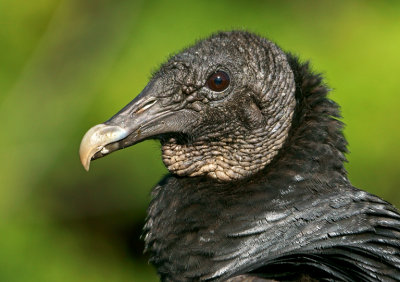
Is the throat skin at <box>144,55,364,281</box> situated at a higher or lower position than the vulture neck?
lower

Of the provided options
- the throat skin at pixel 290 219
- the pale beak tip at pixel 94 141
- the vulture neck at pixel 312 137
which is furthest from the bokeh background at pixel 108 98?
the pale beak tip at pixel 94 141

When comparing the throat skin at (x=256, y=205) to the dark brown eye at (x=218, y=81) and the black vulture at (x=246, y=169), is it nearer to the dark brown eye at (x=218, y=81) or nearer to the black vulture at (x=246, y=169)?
the black vulture at (x=246, y=169)

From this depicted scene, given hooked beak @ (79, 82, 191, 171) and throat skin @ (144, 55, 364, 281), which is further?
hooked beak @ (79, 82, 191, 171)

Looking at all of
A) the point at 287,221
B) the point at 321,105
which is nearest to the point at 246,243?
the point at 287,221

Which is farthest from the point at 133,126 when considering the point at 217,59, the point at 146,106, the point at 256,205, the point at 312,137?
the point at 312,137

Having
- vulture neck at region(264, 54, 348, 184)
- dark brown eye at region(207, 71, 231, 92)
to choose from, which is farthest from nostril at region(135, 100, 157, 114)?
vulture neck at region(264, 54, 348, 184)

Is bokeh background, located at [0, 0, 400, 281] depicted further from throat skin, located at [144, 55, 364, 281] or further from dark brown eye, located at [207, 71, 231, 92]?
dark brown eye, located at [207, 71, 231, 92]
